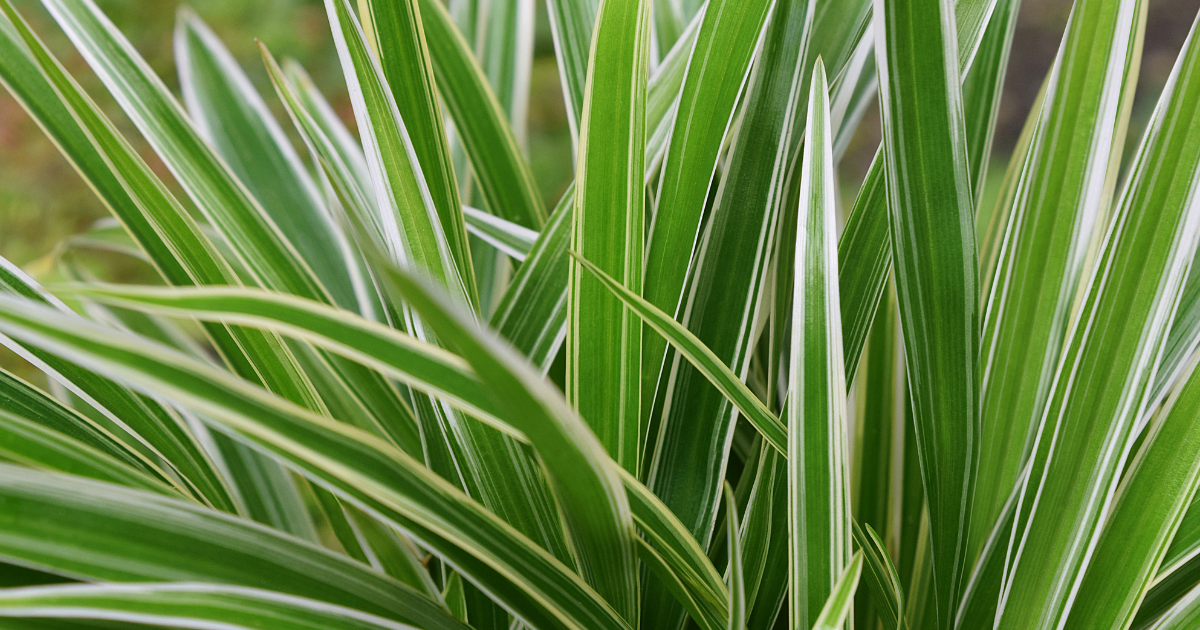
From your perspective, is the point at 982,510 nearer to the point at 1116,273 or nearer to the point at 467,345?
the point at 1116,273

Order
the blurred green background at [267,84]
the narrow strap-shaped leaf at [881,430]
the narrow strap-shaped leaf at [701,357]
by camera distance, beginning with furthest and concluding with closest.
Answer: the blurred green background at [267,84], the narrow strap-shaped leaf at [881,430], the narrow strap-shaped leaf at [701,357]

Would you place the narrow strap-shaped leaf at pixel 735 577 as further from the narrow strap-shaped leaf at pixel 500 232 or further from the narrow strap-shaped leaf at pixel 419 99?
the narrow strap-shaped leaf at pixel 500 232

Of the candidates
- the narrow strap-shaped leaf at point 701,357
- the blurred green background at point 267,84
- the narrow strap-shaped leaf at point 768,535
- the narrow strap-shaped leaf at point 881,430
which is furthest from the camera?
the blurred green background at point 267,84

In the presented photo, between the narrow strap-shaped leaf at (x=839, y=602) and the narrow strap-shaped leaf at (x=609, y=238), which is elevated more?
the narrow strap-shaped leaf at (x=609, y=238)

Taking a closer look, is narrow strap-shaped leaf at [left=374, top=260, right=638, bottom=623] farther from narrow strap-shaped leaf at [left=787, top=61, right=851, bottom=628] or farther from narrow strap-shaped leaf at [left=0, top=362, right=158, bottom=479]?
narrow strap-shaped leaf at [left=0, top=362, right=158, bottom=479]

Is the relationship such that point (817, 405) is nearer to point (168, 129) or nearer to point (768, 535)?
point (768, 535)

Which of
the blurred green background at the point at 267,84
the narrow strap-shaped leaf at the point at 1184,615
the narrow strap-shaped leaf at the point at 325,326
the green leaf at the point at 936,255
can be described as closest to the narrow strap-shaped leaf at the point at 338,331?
the narrow strap-shaped leaf at the point at 325,326

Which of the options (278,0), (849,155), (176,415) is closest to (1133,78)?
(176,415)

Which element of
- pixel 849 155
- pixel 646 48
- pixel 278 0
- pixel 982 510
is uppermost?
pixel 278 0
